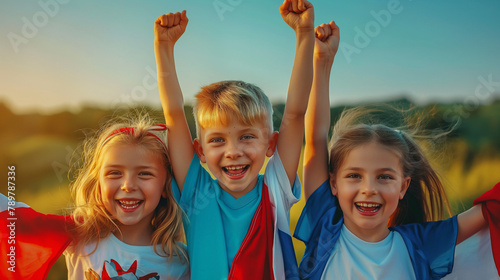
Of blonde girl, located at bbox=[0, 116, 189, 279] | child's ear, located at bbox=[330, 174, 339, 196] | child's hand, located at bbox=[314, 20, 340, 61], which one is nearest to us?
blonde girl, located at bbox=[0, 116, 189, 279]

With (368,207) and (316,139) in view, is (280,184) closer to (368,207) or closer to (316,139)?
(316,139)

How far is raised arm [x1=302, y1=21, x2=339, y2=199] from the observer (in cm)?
229

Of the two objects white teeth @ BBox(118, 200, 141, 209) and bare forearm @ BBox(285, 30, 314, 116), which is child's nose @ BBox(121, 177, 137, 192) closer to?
white teeth @ BBox(118, 200, 141, 209)

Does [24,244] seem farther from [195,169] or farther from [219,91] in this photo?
[219,91]

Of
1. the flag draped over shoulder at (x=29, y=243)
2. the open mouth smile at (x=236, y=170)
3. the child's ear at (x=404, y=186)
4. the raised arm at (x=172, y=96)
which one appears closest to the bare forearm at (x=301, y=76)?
the open mouth smile at (x=236, y=170)

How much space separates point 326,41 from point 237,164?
3.16 ft

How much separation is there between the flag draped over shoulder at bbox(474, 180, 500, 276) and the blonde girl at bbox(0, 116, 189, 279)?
1.72 metres

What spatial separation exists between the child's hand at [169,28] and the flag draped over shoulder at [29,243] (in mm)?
1185

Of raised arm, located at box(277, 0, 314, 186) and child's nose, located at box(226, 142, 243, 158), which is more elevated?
raised arm, located at box(277, 0, 314, 186)

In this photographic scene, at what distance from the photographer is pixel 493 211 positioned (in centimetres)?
222

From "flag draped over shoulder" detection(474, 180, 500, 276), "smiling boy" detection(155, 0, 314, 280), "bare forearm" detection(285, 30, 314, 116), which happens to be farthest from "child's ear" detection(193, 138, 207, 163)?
"flag draped over shoulder" detection(474, 180, 500, 276)

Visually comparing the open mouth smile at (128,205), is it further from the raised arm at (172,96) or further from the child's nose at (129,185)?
the raised arm at (172,96)

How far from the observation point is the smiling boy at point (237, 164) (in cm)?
208

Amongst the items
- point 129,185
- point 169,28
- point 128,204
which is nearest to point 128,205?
point 128,204
